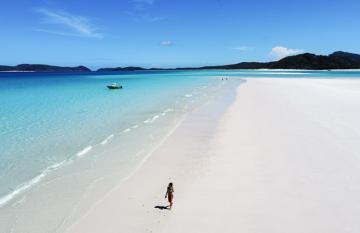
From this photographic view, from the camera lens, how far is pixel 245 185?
853cm

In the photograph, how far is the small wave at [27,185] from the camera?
26.9 feet

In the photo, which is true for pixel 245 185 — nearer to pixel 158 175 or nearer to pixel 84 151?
pixel 158 175

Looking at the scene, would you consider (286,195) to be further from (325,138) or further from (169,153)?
(325,138)

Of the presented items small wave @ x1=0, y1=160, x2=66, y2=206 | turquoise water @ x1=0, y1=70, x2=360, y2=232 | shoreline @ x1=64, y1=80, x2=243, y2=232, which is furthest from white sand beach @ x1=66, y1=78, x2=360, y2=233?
small wave @ x1=0, y1=160, x2=66, y2=206

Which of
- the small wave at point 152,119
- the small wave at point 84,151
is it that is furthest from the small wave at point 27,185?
the small wave at point 152,119

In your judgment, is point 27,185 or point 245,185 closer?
point 245,185

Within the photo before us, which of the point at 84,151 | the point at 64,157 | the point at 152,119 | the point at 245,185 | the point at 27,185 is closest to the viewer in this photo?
the point at 245,185

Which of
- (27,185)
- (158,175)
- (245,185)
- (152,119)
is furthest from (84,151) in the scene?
(152,119)

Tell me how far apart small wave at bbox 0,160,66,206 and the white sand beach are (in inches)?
93.3

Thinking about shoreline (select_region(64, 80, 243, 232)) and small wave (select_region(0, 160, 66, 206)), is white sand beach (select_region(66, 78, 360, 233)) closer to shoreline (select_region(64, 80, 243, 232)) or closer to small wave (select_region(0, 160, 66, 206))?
shoreline (select_region(64, 80, 243, 232))

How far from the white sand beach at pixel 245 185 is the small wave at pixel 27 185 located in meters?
2.37

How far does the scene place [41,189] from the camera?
28.9 feet

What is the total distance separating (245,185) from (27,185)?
5896 millimetres

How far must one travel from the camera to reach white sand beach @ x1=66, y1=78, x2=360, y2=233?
6664mm
